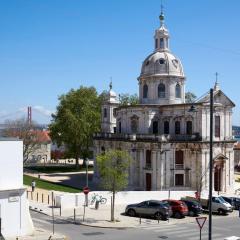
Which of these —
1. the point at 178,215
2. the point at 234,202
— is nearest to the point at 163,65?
the point at 234,202

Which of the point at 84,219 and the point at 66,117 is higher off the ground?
the point at 66,117

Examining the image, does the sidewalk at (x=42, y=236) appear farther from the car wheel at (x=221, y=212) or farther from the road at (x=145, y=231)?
the car wheel at (x=221, y=212)

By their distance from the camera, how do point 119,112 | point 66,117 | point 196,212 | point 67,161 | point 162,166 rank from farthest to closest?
point 67,161 < point 66,117 < point 119,112 < point 162,166 < point 196,212

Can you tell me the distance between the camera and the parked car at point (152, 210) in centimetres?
3484

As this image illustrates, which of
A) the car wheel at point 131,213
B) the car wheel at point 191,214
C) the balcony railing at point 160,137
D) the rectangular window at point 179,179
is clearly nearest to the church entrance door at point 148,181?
the rectangular window at point 179,179

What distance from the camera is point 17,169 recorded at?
27.5 m

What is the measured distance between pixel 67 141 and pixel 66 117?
420cm

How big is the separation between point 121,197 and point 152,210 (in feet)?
25.7

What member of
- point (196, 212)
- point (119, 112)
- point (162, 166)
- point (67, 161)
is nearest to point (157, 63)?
point (119, 112)

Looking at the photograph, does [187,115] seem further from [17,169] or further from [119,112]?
[17,169]

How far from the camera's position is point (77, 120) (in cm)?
7444

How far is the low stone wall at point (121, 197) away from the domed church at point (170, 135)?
6.01 meters

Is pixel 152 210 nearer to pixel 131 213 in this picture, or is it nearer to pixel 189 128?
pixel 131 213

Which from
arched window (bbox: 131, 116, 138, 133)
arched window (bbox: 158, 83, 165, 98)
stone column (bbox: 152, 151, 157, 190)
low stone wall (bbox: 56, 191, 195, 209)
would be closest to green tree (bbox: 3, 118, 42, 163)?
arched window (bbox: 131, 116, 138, 133)
